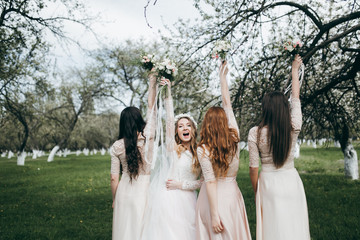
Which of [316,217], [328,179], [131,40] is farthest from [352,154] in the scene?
[131,40]

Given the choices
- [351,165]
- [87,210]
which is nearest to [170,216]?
[87,210]

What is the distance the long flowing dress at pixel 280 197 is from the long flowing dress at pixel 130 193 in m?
1.34

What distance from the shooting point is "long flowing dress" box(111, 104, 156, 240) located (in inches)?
154

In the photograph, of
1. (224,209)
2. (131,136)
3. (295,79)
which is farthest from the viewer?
(131,136)

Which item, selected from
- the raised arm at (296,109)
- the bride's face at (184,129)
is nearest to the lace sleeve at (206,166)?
the bride's face at (184,129)

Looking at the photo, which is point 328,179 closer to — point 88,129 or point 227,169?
point 227,169

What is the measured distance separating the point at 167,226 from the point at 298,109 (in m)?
2.00

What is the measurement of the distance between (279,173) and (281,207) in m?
0.36

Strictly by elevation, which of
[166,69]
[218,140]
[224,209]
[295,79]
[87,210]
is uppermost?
[166,69]

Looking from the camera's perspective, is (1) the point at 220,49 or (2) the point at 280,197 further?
(1) the point at 220,49

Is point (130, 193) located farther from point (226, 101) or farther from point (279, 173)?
point (279, 173)

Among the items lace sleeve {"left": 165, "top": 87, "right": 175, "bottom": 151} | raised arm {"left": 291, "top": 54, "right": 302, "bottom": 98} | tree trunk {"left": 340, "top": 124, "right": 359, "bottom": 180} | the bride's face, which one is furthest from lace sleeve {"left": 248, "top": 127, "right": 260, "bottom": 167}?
tree trunk {"left": 340, "top": 124, "right": 359, "bottom": 180}

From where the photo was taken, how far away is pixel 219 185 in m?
3.52

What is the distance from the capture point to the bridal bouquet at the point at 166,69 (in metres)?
4.05
